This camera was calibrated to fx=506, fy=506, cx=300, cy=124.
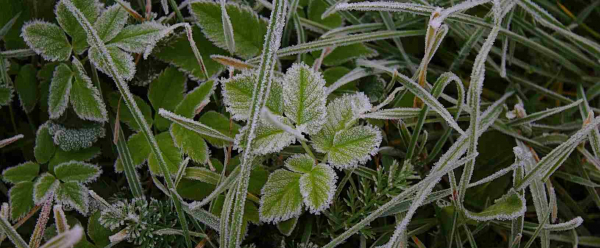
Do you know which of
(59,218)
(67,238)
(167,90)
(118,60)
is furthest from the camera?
(167,90)

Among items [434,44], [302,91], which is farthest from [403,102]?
[302,91]

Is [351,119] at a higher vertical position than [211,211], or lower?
higher

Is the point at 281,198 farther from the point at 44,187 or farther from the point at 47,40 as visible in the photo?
the point at 47,40

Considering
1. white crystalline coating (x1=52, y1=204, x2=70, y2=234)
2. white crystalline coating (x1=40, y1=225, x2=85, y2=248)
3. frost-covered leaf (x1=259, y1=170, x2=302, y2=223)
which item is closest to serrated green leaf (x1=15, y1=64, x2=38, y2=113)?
white crystalline coating (x1=52, y1=204, x2=70, y2=234)

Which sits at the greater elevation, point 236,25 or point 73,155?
point 236,25

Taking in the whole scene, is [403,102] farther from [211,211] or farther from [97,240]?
[97,240]

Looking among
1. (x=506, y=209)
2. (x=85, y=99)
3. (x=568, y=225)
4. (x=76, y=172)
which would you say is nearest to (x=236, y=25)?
(x=85, y=99)

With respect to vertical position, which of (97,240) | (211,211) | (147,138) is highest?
(147,138)

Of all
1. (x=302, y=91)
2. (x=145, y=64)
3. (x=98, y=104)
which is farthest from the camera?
(x=145, y=64)
